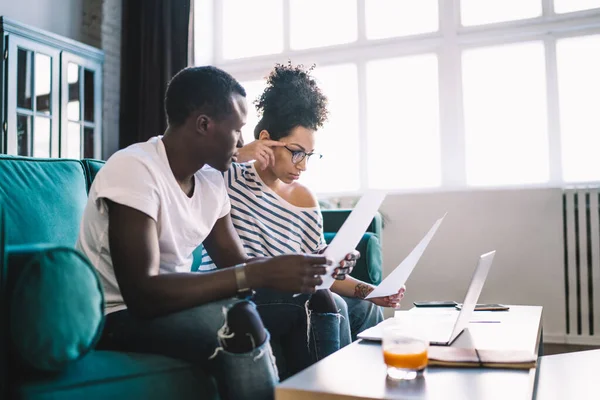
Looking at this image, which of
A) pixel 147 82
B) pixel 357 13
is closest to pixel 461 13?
pixel 357 13

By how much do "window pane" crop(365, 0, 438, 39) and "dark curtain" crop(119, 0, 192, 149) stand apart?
1279 millimetres

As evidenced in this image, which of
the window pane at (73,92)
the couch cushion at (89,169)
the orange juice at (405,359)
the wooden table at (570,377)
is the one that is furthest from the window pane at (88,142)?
the orange juice at (405,359)

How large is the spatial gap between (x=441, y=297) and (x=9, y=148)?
263 cm

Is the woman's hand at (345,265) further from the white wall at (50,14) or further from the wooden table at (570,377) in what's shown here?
the white wall at (50,14)

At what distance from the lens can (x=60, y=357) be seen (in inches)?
35.6

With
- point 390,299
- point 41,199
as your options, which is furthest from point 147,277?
point 390,299

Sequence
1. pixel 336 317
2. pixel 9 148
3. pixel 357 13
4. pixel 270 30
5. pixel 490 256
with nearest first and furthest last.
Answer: pixel 336 317 → pixel 490 256 → pixel 9 148 → pixel 357 13 → pixel 270 30

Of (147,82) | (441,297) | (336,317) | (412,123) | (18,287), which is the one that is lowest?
(441,297)

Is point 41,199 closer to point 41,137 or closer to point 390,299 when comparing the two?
point 390,299

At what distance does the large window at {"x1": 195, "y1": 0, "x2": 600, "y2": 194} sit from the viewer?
3.39 m

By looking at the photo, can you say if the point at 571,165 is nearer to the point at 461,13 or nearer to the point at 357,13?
the point at 461,13

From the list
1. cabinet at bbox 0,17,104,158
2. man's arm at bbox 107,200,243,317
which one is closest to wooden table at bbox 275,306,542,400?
man's arm at bbox 107,200,243,317

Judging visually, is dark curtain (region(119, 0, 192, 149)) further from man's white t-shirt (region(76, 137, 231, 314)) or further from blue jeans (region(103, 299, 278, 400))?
blue jeans (region(103, 299, 278, 400))

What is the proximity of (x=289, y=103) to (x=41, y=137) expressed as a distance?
7.41ft
